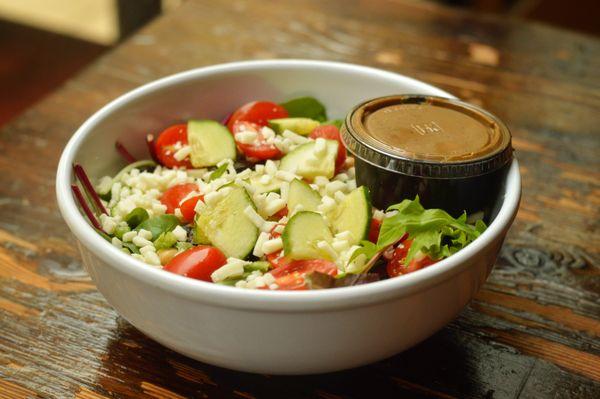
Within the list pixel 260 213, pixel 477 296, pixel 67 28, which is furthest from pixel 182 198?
pixel 67 28

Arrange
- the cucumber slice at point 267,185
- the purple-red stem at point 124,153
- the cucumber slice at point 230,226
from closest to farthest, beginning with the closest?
the cucumber slice at point 230,226, the cucumber slice at point 267,185, the purple-red stem at point 124,153

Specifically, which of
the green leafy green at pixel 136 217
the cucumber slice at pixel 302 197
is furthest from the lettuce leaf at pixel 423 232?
the green leafy green at pixel 136 217

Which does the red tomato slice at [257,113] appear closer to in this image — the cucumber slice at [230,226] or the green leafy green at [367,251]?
the cucumber slice at [230,226]

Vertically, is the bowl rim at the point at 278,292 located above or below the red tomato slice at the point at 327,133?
above

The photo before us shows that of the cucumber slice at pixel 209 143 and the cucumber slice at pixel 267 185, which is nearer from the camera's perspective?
the cucumber slice at pixel 267 185

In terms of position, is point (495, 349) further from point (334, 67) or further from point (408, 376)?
point (334, 67)

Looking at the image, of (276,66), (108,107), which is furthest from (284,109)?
(108,107)

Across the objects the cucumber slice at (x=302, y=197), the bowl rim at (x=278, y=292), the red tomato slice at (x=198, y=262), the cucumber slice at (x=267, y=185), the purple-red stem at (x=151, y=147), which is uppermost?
the bowl rim at (x=278, y=292)
